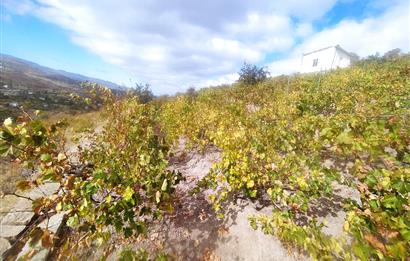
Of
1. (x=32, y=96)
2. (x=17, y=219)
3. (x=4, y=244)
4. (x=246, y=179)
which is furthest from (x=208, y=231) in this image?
(x=32, y=96)

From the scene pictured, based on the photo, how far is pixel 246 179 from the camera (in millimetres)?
3211

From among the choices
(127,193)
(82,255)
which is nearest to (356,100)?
(127,193)

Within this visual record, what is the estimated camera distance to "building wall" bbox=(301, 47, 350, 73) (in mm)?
28781

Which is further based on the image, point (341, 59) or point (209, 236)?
point (341, 59)

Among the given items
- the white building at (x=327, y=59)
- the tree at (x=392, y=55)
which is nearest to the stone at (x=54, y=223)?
the tree at (x=392, y=55)

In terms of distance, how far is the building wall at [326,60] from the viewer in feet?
94.4

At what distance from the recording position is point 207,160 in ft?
18.3

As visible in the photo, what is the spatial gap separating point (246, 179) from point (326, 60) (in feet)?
106

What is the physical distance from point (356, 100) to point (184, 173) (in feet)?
18.9

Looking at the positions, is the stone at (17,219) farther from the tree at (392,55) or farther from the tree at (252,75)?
the tree at (392,55)

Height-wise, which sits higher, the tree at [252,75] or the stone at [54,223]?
the tree at [252,75]

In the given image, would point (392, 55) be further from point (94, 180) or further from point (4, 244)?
point (4, 244)

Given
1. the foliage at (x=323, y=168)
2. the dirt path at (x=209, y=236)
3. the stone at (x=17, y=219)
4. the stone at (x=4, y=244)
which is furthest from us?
the stone at (x=17, y=219)

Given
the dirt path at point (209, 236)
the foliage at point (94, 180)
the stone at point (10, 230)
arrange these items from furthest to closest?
1. the stone at point (10, 230)
2. the dirt path at point (209, 236)
3. the foliage at point (94, 180)
